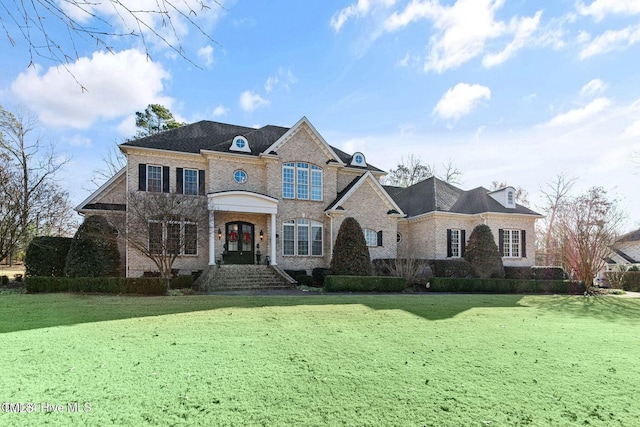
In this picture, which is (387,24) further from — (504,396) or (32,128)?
(32,128)

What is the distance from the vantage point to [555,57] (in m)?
11.0

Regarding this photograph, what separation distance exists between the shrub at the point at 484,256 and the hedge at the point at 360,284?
730 cm

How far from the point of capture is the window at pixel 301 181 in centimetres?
2238

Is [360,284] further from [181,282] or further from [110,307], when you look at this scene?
[110,307]

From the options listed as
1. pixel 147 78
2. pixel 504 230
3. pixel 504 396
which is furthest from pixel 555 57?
pixel 504 230

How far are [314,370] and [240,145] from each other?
18747 mm

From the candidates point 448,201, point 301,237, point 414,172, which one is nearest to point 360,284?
point 301,237

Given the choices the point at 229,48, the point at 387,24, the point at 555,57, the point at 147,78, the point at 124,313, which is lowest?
the point at 124,313

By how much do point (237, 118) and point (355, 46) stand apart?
20.0 metres

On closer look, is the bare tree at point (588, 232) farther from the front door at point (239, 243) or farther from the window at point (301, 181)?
the front door at point (239, 243)

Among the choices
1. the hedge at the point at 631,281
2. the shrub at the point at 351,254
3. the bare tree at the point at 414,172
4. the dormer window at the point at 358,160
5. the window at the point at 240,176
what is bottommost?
the hedge at the point at 631,281

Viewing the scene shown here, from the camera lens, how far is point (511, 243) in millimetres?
25953

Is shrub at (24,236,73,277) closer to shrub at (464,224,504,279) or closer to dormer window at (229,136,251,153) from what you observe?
dormer window at (229,136,251,153)

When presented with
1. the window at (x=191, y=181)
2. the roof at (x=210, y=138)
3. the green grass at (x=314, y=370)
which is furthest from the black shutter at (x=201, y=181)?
the green grass at (x=314, y=370)
